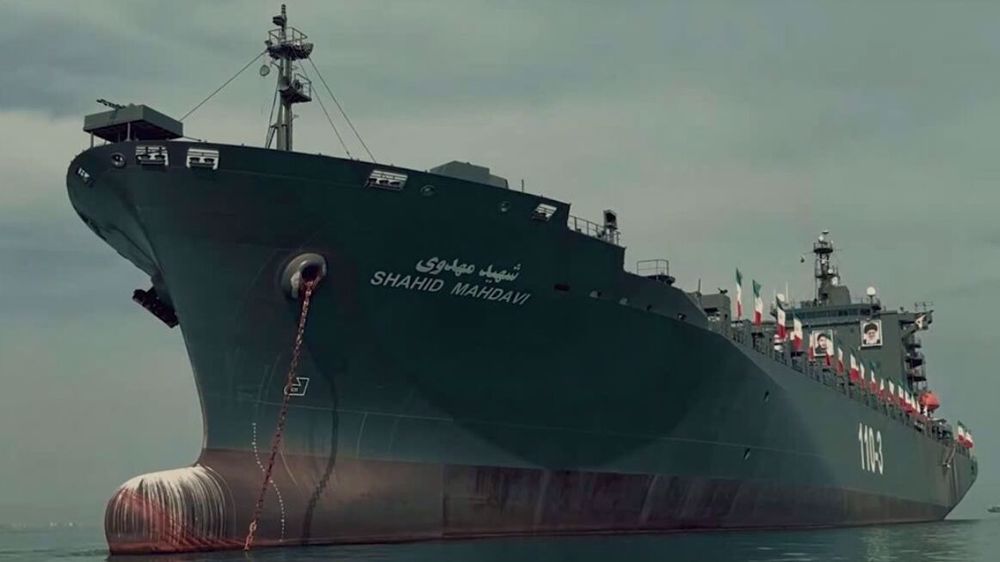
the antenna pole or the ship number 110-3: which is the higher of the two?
the antenna pole

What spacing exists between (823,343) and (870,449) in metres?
5.71

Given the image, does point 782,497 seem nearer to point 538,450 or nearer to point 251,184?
point 538,450

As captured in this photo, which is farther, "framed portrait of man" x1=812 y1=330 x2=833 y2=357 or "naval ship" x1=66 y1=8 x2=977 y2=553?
"framed portrait of man" x1=812 y1=330 x2=833 y2=357

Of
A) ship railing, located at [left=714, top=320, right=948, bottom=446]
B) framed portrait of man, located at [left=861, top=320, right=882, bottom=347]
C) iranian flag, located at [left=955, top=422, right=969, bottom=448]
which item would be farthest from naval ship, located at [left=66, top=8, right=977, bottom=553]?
iranian flag, located at [left=955, top=422, right=969, bottom=448]

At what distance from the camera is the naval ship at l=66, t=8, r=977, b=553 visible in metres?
23.0

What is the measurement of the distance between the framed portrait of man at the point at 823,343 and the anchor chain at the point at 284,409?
3248cm

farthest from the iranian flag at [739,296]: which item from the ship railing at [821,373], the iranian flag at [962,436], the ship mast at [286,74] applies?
the iranian flag at [962,436]

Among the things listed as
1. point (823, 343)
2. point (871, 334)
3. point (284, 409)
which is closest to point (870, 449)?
point (823, 343)

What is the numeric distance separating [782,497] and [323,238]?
74.3 ft

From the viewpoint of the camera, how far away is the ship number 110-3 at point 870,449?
48.2 m

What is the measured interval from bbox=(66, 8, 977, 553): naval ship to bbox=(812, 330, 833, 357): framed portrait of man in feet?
68.8

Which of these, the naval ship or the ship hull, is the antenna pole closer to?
the naval ship

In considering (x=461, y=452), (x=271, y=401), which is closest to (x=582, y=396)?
(x=461, y=452)

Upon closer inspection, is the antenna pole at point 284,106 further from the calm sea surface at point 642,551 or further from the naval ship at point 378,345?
the calm sea surface at point 642,551
